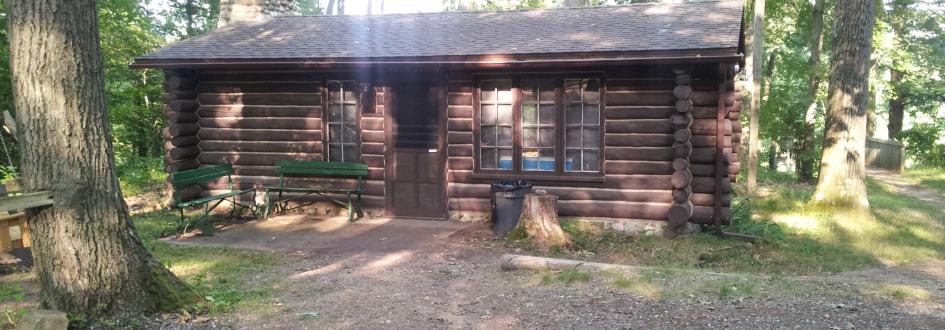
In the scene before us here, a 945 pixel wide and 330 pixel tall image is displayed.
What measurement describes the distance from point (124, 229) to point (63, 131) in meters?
0.82

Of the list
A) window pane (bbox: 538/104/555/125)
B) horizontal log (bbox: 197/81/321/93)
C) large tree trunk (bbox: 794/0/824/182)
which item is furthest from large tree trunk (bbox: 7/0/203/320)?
large tree trunk (bbox: 794/0/824/182)

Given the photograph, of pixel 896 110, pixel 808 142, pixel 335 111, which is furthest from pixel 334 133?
pixel 896 110

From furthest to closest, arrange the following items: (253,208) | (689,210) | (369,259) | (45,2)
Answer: (253,208)
(689,210)
(369,259)
(45,2)

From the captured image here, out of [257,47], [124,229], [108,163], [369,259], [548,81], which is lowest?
[369,259]

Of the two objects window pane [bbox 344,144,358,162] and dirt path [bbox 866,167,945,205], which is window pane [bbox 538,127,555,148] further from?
dirt path [bbox 866,167,945,205]

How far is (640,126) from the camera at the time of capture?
356 inches

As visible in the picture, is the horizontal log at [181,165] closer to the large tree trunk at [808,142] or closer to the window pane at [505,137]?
the window pane at [505,137]

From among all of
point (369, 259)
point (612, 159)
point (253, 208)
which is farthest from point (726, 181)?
point (253, 208)

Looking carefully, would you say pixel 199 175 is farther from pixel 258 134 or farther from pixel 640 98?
pixel 640 98

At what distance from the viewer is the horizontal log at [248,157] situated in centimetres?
1052

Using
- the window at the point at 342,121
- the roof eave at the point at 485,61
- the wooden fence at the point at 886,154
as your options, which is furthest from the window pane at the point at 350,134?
the wooden fence at the point at 886,154

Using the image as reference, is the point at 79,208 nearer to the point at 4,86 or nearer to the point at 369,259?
the point at 369,259

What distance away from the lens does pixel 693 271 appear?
6.51 m

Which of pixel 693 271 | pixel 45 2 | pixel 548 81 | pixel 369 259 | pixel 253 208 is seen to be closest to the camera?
pixel 45 2
